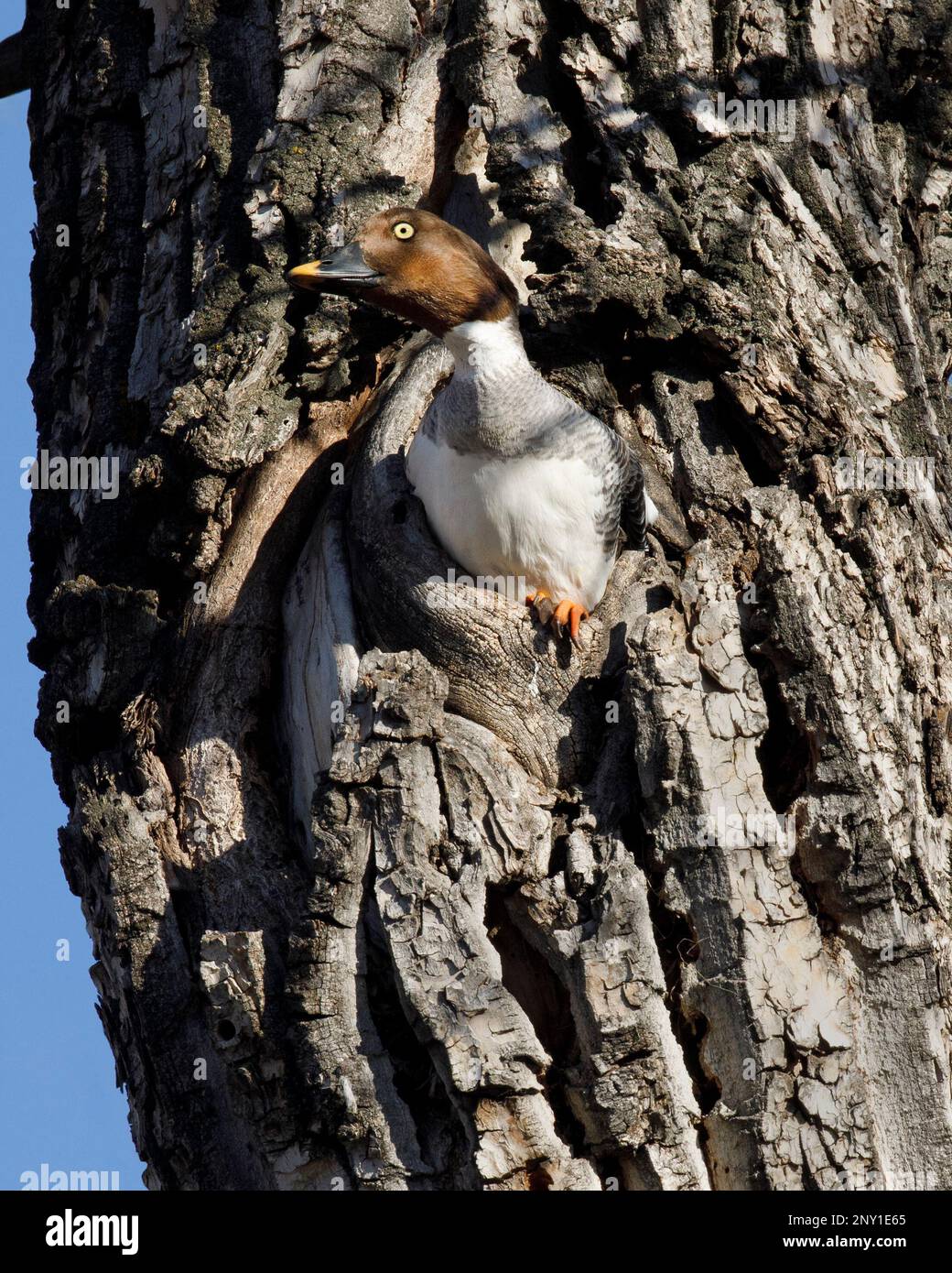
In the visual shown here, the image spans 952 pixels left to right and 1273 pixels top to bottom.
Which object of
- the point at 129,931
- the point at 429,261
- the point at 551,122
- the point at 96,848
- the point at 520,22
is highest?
the point at 520,22

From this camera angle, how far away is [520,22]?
192 inches

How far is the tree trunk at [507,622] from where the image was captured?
12.1 feet

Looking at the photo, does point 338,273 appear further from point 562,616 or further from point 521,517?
point 562,616

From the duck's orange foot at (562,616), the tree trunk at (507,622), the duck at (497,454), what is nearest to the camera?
the tree trunk at (507,622)

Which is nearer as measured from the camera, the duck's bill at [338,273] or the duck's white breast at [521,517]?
the duck's bill at [338,273]

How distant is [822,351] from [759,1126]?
239cm

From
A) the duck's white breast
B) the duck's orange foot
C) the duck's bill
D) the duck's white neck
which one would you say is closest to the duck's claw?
the duck's orange foot

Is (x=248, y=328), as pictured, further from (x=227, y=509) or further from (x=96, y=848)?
(x=96, y=848)

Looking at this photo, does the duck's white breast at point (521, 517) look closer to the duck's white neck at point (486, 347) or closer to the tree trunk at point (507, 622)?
the tree trunk at point (507, 622)

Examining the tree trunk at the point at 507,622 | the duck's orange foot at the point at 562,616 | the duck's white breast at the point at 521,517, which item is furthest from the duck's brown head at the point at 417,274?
the duck's orange foot at the point at 562,616

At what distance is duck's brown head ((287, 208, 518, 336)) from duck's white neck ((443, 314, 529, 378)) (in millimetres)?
24

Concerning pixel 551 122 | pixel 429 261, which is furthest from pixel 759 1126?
pixel 551 122

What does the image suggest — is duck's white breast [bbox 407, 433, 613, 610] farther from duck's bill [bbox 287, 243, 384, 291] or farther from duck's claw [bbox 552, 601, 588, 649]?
duck's bill [bbox 287, 243, 384, 291]

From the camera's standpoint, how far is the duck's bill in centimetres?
427
